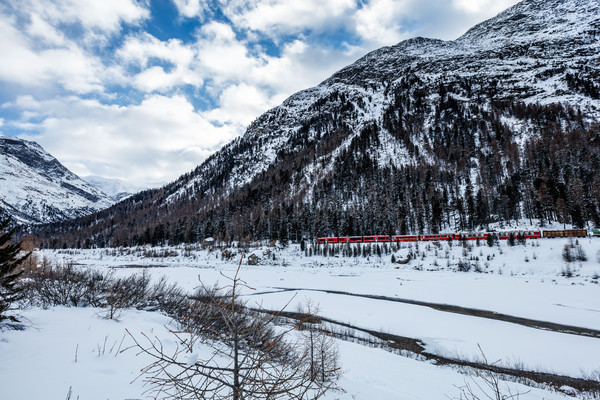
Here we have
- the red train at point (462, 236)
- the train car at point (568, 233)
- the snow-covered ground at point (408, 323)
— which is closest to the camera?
the snow-covered ground at point (408, 323)

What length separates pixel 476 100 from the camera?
401ft

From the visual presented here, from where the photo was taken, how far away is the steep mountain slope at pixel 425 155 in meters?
65.2

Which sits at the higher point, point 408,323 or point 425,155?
point 425,155

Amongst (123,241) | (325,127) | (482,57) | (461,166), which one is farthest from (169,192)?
(482,57)

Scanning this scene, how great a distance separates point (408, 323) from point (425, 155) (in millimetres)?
95349

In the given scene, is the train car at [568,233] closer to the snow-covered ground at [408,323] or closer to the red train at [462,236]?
the red train at [462,236]

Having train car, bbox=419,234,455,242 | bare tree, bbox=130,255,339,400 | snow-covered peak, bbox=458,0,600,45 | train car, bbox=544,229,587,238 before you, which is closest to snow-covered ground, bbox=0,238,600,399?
bare tree, bbox=130,255,339,400

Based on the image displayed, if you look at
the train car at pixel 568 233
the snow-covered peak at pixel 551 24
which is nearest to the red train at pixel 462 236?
the train car at pixel 568 233

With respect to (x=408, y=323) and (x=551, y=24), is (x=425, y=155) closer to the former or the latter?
(x=408, y=323)

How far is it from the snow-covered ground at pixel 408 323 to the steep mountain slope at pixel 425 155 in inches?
941

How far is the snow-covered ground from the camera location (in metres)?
4.58

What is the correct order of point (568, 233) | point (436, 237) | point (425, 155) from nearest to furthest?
point (568, 233) → point (436, 237) → point (425, 155)

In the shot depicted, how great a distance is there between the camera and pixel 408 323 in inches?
671

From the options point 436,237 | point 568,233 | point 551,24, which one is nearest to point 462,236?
point 436,237
